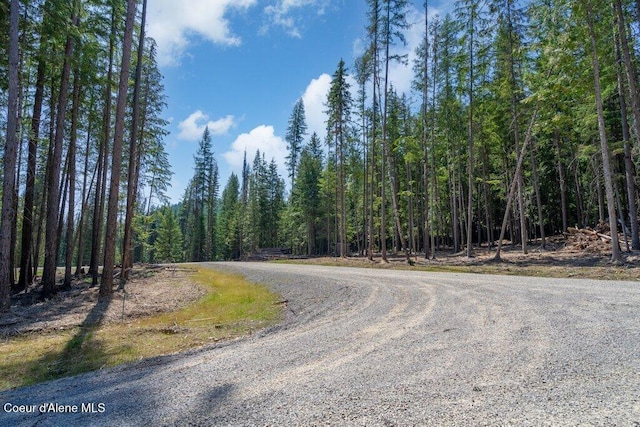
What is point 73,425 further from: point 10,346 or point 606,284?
point 606,284

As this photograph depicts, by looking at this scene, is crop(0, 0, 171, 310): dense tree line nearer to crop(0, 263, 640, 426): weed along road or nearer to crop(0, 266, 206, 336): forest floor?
crop(0, 266, 206, 336): forest floor

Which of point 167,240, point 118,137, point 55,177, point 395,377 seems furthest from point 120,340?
point 167,240

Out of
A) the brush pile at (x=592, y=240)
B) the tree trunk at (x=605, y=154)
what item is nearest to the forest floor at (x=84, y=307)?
the tree trunk at (x=605, y=154)

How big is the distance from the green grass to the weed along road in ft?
2.44

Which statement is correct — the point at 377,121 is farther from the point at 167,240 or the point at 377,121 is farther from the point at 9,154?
the point at 167,240

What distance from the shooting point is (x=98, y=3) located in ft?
39.9

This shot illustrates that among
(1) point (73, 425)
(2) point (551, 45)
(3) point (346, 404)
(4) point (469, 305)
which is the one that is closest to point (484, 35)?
A: (2) point (551, 45)

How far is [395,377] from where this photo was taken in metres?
3.66

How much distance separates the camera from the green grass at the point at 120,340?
522 cm

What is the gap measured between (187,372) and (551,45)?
1747cm

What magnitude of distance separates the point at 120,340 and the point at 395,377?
219 inches

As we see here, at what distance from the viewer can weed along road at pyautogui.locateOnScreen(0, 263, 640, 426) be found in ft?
9.61

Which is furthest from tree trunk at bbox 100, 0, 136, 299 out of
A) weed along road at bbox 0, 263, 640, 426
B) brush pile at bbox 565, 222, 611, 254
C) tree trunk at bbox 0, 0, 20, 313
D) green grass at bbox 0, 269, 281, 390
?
brush pile at bbox 565, 222, 611, 254

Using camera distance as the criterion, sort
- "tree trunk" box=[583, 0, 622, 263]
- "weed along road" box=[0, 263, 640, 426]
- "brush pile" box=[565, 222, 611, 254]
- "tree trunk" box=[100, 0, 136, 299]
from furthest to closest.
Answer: "brush pile" box=[565, 222, 611, 254]
"tree trunk" box=[583, 0, 622, 263]
"tree trunk" box=[100, 0, 136, 299]
"weed along road" box=[0, 263, 640, 426]
